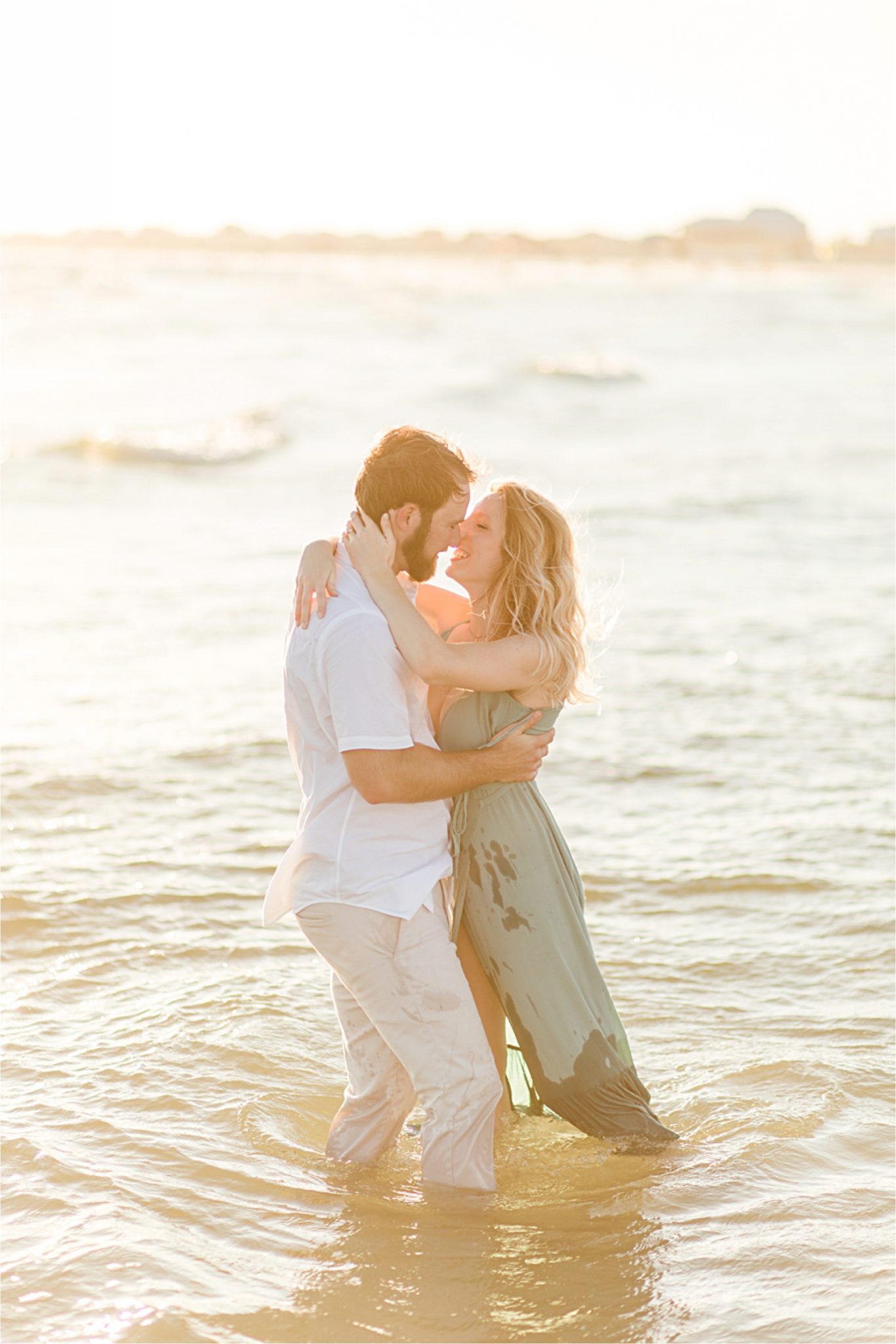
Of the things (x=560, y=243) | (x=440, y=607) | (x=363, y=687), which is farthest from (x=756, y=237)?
(x=363, y=687)

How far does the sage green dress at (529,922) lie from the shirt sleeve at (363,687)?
0.48 meters

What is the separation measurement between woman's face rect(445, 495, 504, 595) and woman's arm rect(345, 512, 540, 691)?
0.25m

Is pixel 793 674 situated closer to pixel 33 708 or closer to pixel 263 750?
pixel 263 750

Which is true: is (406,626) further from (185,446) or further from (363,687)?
(185,446)

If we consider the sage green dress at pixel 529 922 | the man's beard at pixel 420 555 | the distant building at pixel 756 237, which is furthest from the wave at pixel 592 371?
the distant building at pixel 756 237

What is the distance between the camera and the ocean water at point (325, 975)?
3.68 metres

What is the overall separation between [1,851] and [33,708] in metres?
2.09

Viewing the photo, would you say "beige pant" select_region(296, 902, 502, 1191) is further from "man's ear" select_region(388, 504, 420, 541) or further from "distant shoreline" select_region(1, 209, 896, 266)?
"distant shoreline" select_region(1, 209, 896, 266)

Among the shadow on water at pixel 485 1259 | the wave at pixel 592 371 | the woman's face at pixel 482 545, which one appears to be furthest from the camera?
the wave at pixel 592 371

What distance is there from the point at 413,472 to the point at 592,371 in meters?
27.4

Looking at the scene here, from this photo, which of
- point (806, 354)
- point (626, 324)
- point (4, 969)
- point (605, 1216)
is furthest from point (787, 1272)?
point (626, 324)

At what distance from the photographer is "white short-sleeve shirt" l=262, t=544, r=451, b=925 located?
3602mm

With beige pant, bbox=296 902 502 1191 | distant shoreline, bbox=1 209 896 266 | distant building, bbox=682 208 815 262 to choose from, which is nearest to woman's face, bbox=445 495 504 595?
beige pant, bbox=296 902 502 1191

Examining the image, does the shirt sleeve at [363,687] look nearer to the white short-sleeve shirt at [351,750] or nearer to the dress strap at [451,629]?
the white short-sleeve shirt at [351,750]
